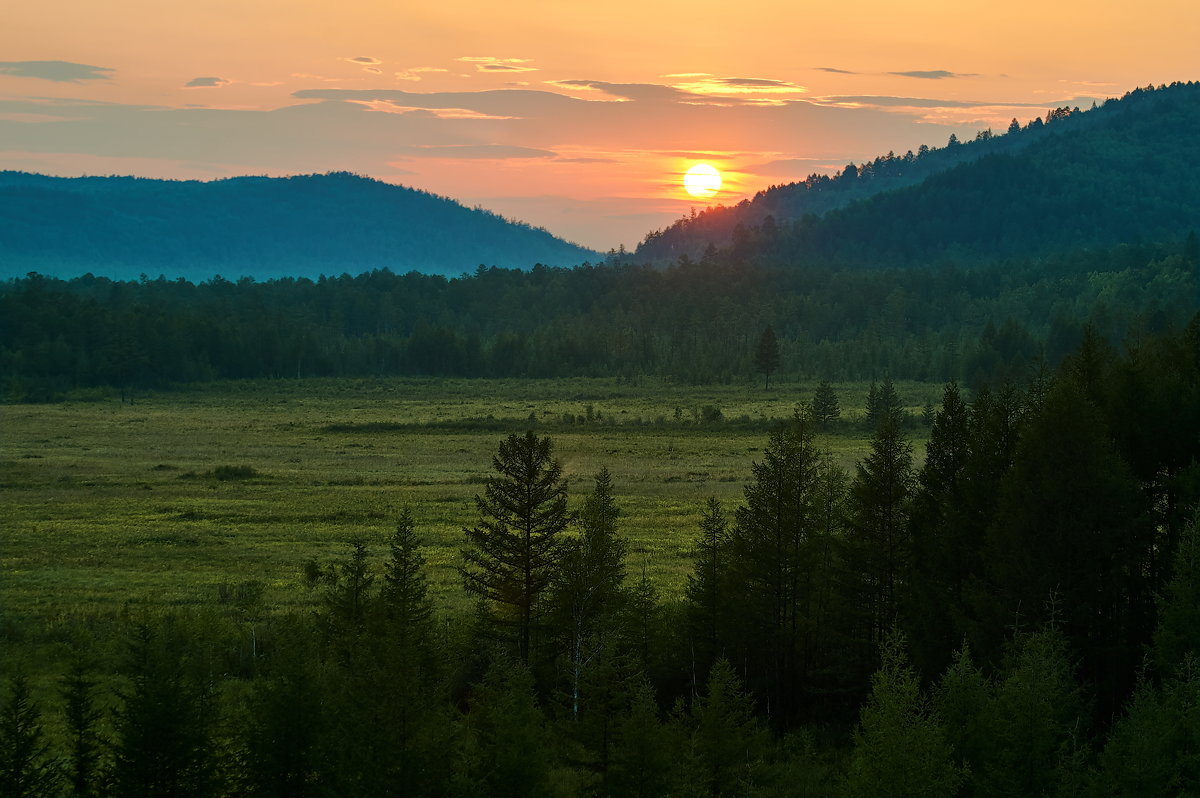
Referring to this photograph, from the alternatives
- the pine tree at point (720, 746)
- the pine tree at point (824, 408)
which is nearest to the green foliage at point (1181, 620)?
the pine tree at point (720, 746)

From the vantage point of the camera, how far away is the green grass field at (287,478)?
41.7m

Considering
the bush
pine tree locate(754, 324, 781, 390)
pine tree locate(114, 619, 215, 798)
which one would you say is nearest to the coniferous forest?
pine tree locate(114, 619, 215, 798)

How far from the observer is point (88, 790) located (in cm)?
1908

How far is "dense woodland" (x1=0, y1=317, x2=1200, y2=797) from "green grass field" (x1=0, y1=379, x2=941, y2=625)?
24.7ft

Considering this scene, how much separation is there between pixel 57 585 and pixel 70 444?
49.5 m

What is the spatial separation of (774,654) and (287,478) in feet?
144

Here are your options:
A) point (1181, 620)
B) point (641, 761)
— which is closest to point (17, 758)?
point (641, 761)

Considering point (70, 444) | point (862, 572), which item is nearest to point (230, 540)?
point (862, 572)

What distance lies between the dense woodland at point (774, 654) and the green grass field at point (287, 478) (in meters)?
7.52

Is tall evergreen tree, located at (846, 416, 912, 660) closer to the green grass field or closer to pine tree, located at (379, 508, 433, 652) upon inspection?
the green grass field

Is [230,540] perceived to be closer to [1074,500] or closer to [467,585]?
[467,585]

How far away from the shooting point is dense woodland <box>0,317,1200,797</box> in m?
18.9

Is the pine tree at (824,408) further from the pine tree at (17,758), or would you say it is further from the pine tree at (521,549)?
the pine tree at (17,758)

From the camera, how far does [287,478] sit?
6706cm
